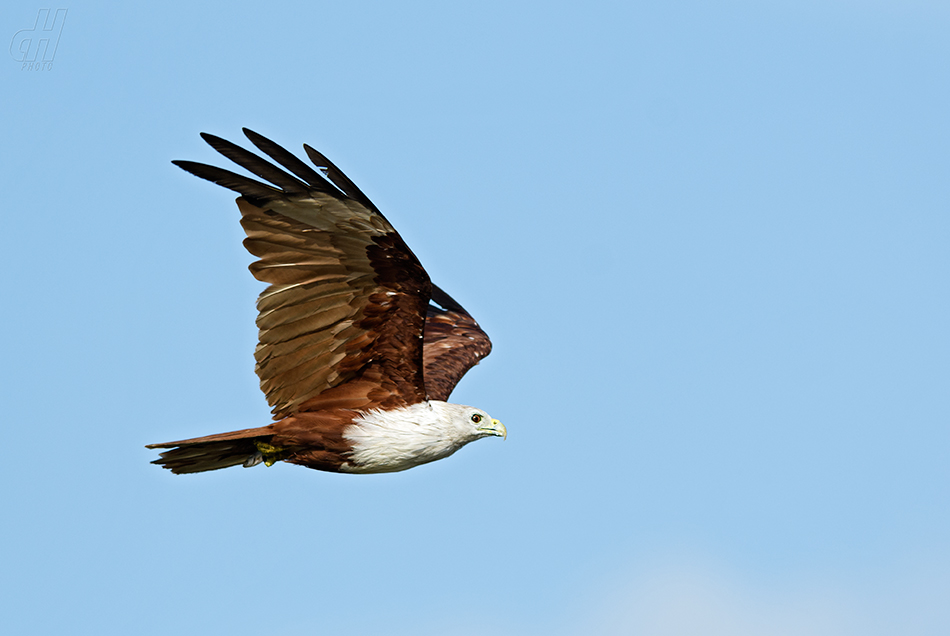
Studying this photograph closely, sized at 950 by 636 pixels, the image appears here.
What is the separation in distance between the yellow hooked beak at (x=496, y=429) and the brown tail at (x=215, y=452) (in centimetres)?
181

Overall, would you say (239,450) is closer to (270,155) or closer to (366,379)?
(366,379)

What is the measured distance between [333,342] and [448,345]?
10.9ft

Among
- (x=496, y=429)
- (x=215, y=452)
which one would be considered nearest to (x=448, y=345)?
(x=496, y=429)

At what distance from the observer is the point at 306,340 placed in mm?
10023

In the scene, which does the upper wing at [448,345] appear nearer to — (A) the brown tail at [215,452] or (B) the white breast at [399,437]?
(B) the white breast at [399,437]

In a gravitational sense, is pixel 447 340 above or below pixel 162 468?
above

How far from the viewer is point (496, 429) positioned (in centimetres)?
1055

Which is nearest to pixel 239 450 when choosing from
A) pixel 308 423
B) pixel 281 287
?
pixel 308 423

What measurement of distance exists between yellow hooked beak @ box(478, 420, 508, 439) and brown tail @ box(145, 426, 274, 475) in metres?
1.81

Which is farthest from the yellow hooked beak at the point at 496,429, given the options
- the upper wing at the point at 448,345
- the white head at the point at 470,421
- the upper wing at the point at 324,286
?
the upper wing at the point at 448,345

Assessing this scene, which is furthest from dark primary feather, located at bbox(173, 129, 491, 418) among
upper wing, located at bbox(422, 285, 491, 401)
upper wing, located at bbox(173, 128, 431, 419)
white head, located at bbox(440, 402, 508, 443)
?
upper wing, located at bbox(422, 285, 491, 401)

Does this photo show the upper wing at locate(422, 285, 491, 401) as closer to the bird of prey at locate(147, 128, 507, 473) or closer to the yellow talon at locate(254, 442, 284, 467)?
the bird of prey at locate(147, 128, 507, 473)

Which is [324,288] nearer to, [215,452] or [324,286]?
[324,286]

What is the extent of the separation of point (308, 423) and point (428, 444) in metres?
1.00
